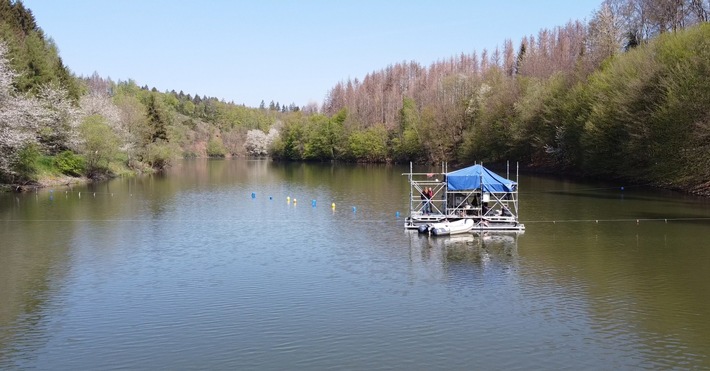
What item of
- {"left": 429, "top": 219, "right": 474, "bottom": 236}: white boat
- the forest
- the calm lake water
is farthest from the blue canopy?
the forest

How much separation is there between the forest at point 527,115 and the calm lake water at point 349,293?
1424 centimetres

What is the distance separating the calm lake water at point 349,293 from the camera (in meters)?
16.2

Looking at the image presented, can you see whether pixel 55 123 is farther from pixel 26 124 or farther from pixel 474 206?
pixel 474 206

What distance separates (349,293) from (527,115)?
73.4m

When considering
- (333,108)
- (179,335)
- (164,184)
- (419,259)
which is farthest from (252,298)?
(333,108)

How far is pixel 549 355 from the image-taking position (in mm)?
15969

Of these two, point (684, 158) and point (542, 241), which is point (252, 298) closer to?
point (542, 241)

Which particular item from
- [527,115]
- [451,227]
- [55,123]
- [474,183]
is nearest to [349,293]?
[451,227]

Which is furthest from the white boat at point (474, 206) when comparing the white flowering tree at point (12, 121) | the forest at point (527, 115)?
the white flowering tree at point (12, 121)

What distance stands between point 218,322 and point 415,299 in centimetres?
689

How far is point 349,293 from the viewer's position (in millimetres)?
21984

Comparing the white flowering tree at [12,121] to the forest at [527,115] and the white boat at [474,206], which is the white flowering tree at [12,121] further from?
the white boat at [474,206]

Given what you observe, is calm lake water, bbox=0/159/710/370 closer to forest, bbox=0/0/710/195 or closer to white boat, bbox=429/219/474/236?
white boat, bbox=429/219/474/236

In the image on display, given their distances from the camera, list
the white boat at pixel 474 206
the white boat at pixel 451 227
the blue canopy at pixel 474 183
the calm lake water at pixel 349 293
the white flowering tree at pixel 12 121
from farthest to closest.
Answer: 1. the white flowering tree at pixel 12 121
2. the blue canopy at pixel 474 183
3. the white boat at pixel 474 206
4. the white boat at pixel 451 227
5. the calm lake water at pixel 349 293
